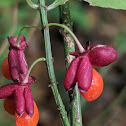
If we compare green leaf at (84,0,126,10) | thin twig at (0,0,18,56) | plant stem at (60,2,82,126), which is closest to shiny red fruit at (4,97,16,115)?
plant stem at (60,2,82,126)

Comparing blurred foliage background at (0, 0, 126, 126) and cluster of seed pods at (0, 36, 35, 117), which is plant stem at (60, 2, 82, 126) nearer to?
cluster of seed pods at (0, 36, 35, 117)

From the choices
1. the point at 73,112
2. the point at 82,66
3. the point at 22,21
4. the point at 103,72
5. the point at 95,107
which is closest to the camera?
the point at 82,66

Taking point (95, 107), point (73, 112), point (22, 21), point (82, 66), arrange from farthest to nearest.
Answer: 1. point (95, 107)
2. point (22, 21)
3. point (73, 112)
4. point (82, 66)

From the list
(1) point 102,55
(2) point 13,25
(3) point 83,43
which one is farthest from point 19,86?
(3) point 83,43

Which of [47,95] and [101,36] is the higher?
[101,36]

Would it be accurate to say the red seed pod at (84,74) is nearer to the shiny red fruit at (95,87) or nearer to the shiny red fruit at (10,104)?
the shiny red fruit at (95,87)

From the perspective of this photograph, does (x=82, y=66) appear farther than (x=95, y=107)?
No

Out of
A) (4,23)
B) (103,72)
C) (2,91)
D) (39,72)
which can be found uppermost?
(2,91)

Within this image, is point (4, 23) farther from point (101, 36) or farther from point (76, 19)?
point (101, 36)

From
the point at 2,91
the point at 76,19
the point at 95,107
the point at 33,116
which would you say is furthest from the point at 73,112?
the point at 95,107
